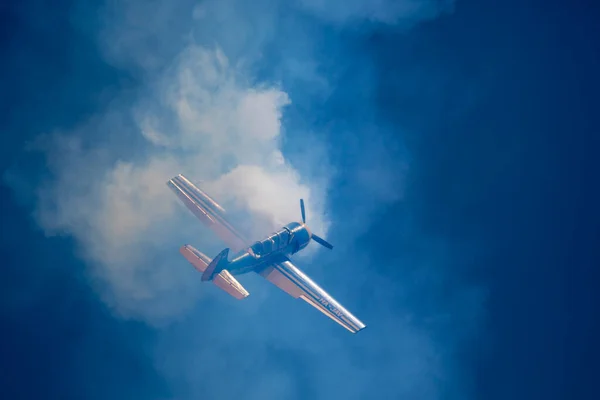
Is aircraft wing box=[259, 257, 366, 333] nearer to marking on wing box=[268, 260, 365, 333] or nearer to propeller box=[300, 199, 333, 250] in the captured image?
marking on wing box=[268, 260, 365, 333]

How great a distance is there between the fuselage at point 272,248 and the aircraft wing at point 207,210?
2.57 metres

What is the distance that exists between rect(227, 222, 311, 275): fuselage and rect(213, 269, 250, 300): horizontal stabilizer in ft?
2.98

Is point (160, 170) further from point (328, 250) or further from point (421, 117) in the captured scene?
point (421, 117)

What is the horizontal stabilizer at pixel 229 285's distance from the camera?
2820 centimetres

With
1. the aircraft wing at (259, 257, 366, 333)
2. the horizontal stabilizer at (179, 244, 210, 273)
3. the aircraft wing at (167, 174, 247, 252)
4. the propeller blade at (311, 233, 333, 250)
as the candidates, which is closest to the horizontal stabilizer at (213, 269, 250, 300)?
the horizontal stabilizer at (179, 244, 210, 273)

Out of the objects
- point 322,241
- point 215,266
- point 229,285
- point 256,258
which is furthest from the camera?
point 322,241

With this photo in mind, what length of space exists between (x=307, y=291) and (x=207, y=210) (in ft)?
39.0

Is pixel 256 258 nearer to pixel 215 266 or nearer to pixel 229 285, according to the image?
pixel 229 285

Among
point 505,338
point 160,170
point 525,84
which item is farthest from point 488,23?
point 160,170

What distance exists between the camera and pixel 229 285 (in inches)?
1116

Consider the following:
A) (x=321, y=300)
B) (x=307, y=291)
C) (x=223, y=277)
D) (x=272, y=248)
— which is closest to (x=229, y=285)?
(x=223, y=277)

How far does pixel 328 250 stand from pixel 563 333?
2426 cm

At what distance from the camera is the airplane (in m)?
28.6

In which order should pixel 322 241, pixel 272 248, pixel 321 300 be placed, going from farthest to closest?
pixel 322 241, pixel 272 248, pixel 321 300
